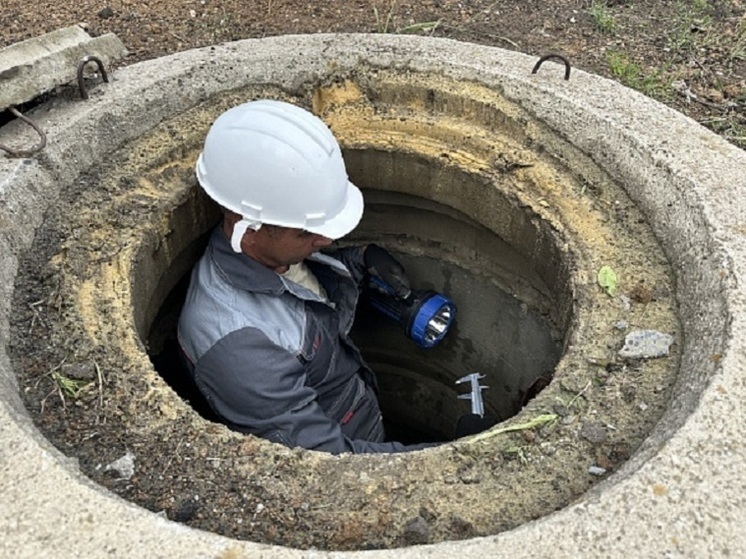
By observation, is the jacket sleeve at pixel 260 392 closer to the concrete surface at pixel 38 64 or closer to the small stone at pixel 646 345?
the small stone at pixel 646 345

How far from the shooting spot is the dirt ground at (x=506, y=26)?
11.9 ft

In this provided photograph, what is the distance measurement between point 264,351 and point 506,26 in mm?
2339

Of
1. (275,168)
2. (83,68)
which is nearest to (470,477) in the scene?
(275,168)

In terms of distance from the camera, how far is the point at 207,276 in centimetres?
266

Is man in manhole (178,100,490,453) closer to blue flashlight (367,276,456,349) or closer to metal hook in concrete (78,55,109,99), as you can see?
metal hook in concrete (78,55,109,99)

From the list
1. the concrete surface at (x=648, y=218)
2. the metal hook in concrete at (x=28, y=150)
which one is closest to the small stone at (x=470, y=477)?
the concrete surface at (x=648, y=218)

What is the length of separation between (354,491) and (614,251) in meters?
1.28

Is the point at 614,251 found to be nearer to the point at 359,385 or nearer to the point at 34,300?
the point at 359,385

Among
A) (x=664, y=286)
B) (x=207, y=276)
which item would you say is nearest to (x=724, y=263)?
(x=664, y=286)

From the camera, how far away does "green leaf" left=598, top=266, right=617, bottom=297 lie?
2.48 meters

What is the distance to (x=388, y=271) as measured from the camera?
3445mm

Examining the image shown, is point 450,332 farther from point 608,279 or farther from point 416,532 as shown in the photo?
point 416,532

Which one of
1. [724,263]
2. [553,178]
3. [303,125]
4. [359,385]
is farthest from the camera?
[359,385]

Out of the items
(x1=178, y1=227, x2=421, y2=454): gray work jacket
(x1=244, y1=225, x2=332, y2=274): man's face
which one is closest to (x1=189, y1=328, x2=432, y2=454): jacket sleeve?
(x1=178, y1=227, x2=421, y2=454): gray work jacket
